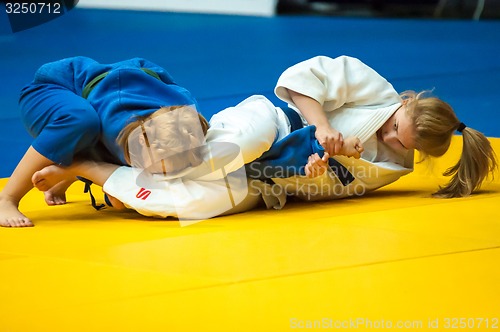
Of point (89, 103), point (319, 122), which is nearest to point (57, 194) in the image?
point (89, 103)

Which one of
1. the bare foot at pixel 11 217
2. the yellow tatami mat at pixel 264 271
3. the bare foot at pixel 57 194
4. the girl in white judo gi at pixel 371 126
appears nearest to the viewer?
the yellow tatami mat at pixel 264 271

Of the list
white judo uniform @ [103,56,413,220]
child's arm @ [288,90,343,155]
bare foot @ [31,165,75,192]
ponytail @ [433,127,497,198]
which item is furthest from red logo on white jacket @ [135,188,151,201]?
ponytail @ [433,127,497,198]

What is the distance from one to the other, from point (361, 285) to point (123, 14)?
5194mm

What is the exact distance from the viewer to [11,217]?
210cm

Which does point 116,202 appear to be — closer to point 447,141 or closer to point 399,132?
point 399,132

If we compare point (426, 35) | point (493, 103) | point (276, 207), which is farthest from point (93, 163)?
point (426, 35)

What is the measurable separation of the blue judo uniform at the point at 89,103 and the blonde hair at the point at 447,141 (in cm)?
70

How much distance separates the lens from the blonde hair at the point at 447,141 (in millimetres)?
2257

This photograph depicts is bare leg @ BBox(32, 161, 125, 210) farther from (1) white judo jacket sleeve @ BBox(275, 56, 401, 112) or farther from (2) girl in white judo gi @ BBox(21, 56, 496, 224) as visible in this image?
(1) white judo jacket sleeve @ BBox(275, 56, 401, 112)

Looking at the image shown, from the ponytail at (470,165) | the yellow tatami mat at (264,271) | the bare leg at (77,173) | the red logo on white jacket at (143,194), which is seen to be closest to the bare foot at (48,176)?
the bare leg at (77,173)

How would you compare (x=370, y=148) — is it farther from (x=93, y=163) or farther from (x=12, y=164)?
(x=12, y=164)

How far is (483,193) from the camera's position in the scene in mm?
2381

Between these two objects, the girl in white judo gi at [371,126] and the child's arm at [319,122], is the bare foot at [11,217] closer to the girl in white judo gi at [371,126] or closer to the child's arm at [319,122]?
the girl in white judo gi at [371,126]

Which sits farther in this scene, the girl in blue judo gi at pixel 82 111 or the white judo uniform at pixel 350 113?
the white judo uniform at pixel 350 113
